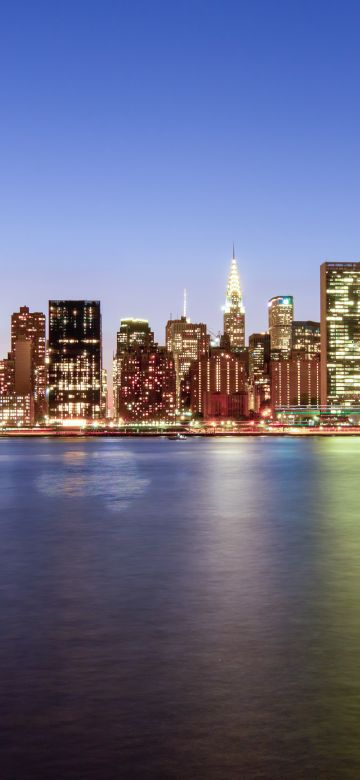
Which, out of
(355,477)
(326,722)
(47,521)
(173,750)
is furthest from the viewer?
(355,477)

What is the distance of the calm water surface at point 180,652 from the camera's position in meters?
9.88

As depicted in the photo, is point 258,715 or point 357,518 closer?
point 258,715

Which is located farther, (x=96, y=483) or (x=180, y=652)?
(x=96, y=483)

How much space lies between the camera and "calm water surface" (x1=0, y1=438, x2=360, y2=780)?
9.88m

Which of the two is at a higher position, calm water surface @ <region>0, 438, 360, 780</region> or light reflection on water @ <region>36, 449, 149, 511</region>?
calm water surface @ <region>0, 438, 360, 780</region>

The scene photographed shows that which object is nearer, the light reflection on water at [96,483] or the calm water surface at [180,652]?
the calm water surface at [180,652]

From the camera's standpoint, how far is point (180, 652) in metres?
14.8

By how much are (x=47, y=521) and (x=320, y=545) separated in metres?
15.6

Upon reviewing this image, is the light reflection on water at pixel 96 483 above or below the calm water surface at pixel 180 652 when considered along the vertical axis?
below

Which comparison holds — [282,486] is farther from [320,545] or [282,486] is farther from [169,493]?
[320,545]

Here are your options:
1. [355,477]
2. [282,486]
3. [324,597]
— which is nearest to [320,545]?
[324,597]

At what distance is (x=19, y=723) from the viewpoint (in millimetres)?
10953

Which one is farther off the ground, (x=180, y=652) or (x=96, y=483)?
(x=180, y=652)

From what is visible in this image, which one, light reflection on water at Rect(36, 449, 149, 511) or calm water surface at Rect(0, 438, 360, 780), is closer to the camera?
calm water surface at Rect(0, 438, 360, 780)
